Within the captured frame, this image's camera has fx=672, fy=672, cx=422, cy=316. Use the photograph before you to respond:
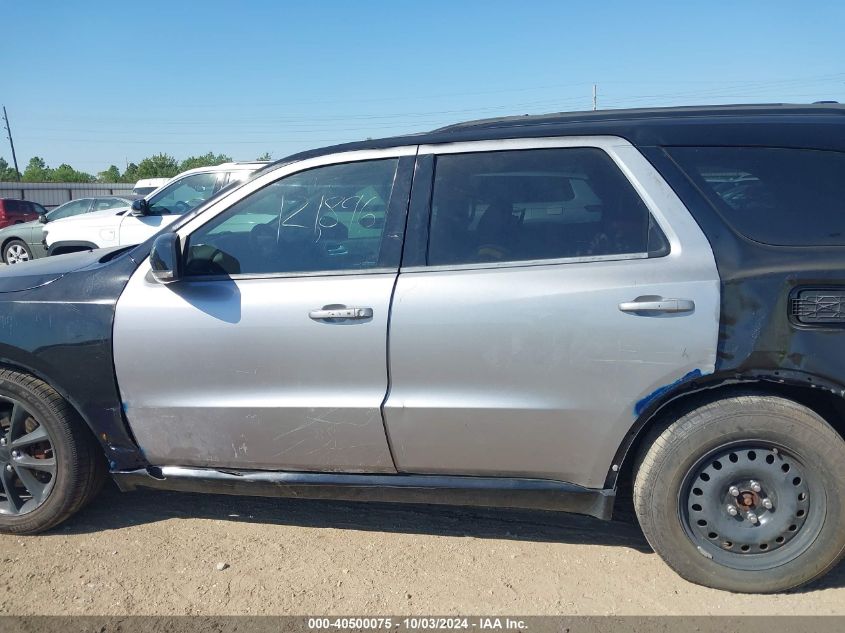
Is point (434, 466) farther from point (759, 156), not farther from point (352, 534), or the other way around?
point (759, 156)

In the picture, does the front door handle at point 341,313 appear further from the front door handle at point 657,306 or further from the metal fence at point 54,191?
the metal fence at point 54,191

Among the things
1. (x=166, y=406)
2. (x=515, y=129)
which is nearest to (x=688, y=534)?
(x=515, y=129)

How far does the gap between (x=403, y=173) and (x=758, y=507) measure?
202cm

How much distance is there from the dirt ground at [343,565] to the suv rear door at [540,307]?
49cm

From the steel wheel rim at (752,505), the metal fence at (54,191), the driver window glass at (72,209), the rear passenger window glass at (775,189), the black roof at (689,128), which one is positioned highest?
the black roof at (689,128)

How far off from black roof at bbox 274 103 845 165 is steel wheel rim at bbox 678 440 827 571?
1.23m

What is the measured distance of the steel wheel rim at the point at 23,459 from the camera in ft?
10.6

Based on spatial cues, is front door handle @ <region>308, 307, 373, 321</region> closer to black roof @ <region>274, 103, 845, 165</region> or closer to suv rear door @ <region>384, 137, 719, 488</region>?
suv rear door @ <region>384, 137, 719, 488</region>

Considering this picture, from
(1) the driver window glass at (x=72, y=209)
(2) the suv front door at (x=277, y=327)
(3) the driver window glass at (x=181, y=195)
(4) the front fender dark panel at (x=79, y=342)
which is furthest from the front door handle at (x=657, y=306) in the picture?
(1) the driver window glass at (x=72, y=209)

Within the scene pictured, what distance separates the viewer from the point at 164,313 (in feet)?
9.73

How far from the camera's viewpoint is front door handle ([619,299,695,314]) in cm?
258

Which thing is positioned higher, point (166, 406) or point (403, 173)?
point (403, 173)

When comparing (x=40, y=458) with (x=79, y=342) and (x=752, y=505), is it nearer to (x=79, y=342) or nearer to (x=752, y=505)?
(x=79, y=342)

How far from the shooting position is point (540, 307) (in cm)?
267
